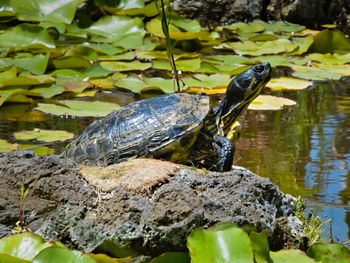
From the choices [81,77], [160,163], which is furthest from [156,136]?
[81,77]

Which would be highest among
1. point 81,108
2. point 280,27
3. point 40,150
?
point 40,150

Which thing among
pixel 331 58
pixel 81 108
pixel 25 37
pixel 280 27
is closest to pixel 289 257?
pixel 81 108

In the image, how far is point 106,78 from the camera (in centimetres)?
574

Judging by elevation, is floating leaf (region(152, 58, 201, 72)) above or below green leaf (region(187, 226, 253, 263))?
below

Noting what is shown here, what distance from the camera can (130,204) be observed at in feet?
6.95

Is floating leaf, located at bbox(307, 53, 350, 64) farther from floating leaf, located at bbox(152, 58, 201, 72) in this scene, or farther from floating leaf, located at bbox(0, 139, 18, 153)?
floating leaf, located at bbox(0, 139, 18, 153)

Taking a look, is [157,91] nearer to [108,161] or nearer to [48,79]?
[48,79]

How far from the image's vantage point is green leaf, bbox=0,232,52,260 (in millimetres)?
1854

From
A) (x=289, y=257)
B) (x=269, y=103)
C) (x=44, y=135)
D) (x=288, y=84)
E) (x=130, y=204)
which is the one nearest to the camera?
(x=289, y=257)

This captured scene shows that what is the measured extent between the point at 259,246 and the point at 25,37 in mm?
5079

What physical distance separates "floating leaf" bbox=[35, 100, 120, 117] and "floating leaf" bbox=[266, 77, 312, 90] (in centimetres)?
195

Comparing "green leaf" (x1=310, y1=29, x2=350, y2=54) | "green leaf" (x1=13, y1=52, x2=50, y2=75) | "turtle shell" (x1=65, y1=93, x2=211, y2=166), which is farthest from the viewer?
"green leaf" (x1=310, y1=29, x2=350, y2=54)

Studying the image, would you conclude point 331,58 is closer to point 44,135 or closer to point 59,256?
point 44,135

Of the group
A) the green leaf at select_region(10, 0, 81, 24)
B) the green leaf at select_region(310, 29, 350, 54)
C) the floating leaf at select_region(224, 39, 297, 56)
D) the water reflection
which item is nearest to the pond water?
the water reflection
